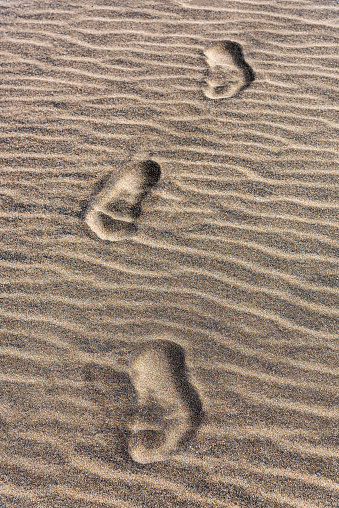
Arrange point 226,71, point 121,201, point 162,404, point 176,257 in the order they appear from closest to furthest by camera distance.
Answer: point 162,404 < point 176,257 < point 121,201 < point 226,71

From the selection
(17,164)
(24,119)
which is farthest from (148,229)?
(24,119)

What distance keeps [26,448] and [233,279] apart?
1.42m

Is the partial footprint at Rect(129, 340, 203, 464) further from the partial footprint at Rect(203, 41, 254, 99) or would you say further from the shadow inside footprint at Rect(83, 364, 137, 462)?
the partial footprint at Rect(203, 41, 254, 99)

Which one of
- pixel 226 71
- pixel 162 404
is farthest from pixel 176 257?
pixel 226 71

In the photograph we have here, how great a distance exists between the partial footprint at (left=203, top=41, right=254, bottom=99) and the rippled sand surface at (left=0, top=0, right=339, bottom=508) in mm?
65

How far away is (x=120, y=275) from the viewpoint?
7.98ft

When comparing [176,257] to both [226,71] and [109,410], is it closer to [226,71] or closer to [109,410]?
[109,410]

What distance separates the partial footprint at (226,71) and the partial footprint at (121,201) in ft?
2.63

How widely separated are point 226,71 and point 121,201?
137 cm

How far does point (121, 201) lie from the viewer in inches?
103

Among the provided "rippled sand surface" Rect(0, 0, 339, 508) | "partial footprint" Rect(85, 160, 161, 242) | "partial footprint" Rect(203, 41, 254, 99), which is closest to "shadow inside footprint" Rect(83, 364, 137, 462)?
"rippled sand surface" Rect(0, 0, 339, 508)

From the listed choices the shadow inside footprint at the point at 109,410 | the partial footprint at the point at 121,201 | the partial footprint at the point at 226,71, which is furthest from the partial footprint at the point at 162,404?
the partial footprint at the point at 226,71

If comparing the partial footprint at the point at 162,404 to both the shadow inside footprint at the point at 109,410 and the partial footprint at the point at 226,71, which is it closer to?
the shadow inside footprint at the point at 109,410

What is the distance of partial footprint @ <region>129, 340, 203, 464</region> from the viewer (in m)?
2.06
